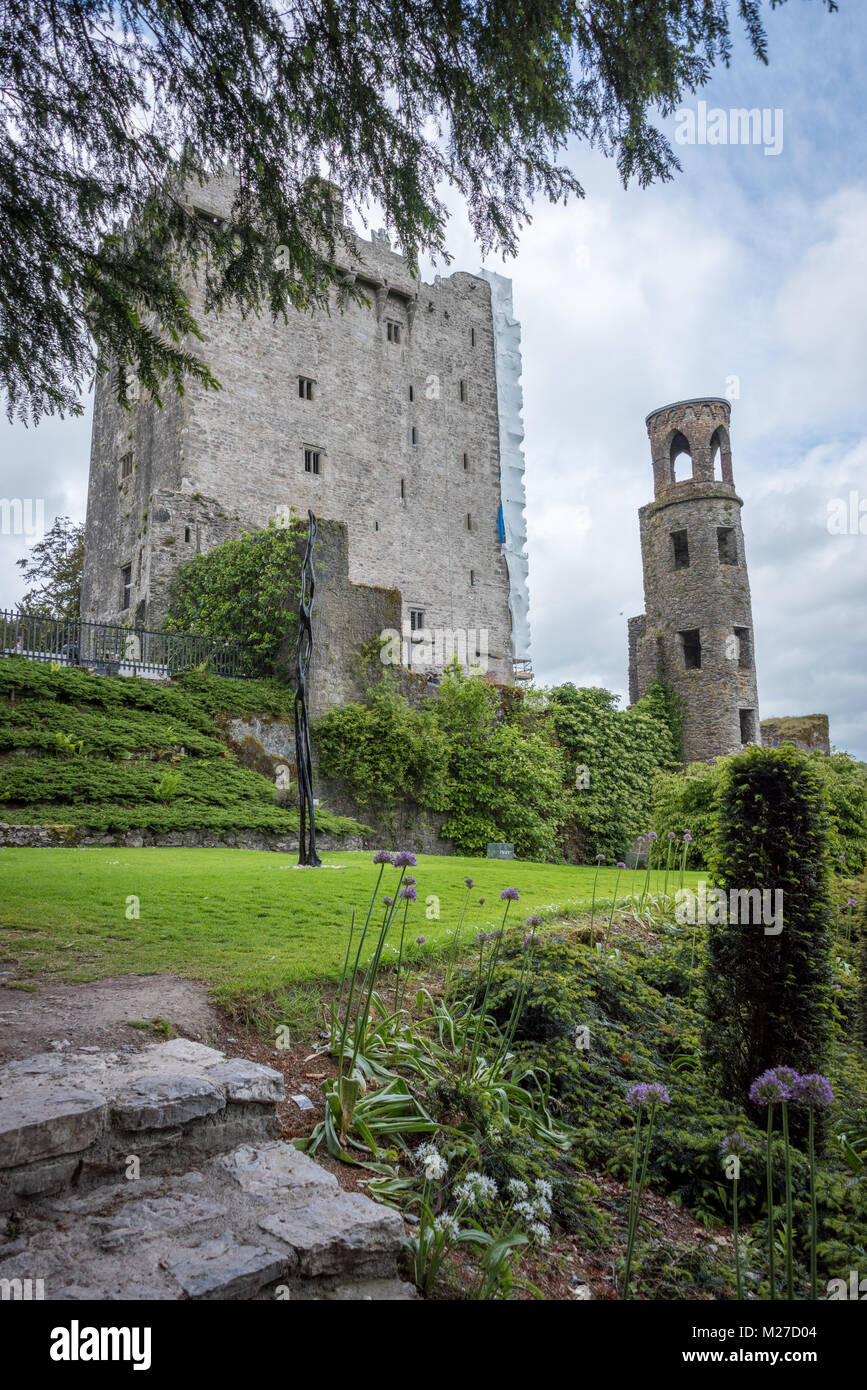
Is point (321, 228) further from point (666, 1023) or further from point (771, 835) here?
point (666, 1023)

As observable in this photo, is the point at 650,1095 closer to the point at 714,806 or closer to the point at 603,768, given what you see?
the point at 714,806

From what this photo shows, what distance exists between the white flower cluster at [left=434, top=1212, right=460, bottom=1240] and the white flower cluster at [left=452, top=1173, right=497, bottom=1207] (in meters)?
0.14

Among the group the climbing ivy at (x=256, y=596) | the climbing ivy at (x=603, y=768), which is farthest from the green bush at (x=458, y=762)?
the climbing ivy at (x=256, y=596)

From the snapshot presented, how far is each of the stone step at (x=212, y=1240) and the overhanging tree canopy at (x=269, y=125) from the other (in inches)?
165

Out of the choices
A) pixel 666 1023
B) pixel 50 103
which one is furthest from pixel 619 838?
pixel 50 103

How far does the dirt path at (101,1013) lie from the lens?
3406mm

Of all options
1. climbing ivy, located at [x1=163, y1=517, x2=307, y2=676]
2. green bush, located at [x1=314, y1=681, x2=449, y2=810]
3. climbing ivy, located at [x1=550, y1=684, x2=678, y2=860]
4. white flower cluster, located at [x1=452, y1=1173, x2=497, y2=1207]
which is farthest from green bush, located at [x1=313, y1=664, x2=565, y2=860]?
white flower cluster, located at [x1=452, y1=1173, x2=497, y2=1207]

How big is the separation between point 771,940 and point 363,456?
25.4 metres

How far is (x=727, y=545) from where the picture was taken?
26.2 meters

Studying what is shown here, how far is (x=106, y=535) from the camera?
25.7m

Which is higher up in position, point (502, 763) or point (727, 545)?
point (727, 545)

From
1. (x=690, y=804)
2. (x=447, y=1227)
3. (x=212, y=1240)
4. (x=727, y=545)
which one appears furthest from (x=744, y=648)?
(x=212, y=1240)

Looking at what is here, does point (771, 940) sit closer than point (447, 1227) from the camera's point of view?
No

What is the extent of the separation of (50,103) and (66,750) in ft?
27.6
